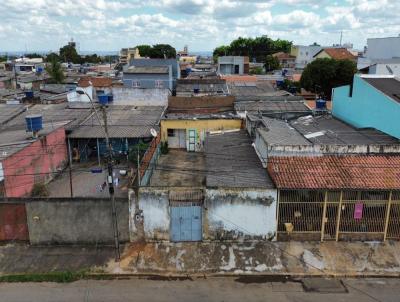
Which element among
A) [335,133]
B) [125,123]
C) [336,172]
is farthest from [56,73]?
[336,172]

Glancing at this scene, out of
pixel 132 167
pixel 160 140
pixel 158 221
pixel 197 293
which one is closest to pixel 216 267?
pixel 197 293

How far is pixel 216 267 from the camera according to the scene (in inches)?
563

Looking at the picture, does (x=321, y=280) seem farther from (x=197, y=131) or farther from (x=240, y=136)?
(x=197, y=131)

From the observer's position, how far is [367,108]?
837 inches

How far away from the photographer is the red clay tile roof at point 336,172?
592 inches

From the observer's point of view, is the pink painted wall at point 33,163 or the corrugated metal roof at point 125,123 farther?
the corrugated metal roof at point 125,123

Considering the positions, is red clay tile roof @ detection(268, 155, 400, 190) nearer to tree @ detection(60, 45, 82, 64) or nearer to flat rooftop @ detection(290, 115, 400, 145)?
flat rooftop @ detection(290, 115, 400, 145)

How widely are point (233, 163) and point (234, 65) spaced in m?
54.5

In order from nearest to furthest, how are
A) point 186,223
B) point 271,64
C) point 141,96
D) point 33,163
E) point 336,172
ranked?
point 186,223 < point 336,172 < point 33,163 < point 141,96 < point 271,64

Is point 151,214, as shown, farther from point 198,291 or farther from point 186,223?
point 198,291

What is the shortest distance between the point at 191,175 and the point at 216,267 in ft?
26.6

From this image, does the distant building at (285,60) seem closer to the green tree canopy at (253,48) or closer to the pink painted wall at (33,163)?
the green tree canopy at (253,48)

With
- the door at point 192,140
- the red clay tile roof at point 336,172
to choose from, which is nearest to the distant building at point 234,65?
the door at point 192,140

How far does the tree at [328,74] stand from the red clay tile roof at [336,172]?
91.4 ft
